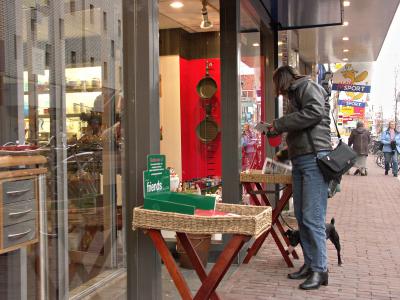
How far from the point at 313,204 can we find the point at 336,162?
1.30 ft

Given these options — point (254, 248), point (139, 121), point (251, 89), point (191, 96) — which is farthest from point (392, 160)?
point (139, 121)

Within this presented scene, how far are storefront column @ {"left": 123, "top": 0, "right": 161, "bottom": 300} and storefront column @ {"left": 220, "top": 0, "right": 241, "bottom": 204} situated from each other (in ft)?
6.96

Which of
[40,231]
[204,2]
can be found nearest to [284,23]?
[204,2]

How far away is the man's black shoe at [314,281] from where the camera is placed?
4.07 metres

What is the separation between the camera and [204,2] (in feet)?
19.2

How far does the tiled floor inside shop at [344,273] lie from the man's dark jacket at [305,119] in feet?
3.81

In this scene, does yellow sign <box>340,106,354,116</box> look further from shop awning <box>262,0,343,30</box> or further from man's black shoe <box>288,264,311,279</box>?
man's black shoe <box>288,264,311,279</box>

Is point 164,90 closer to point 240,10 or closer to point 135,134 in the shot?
point 240,10

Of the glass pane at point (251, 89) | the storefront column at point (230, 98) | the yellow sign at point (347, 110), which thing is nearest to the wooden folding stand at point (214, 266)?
the storefront column at point (230, 98)

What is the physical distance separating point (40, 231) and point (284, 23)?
6076 millimetres

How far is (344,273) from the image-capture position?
462 cm

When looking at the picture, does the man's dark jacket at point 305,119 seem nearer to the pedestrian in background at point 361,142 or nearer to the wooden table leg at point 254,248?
the wooden table leg at point 254,248

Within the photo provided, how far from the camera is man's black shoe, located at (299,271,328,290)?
407 centimetres

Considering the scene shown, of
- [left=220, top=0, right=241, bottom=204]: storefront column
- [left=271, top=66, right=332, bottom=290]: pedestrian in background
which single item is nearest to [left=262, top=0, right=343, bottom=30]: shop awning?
[left=220, top=0, right=241, bottom=204]: storefront column
